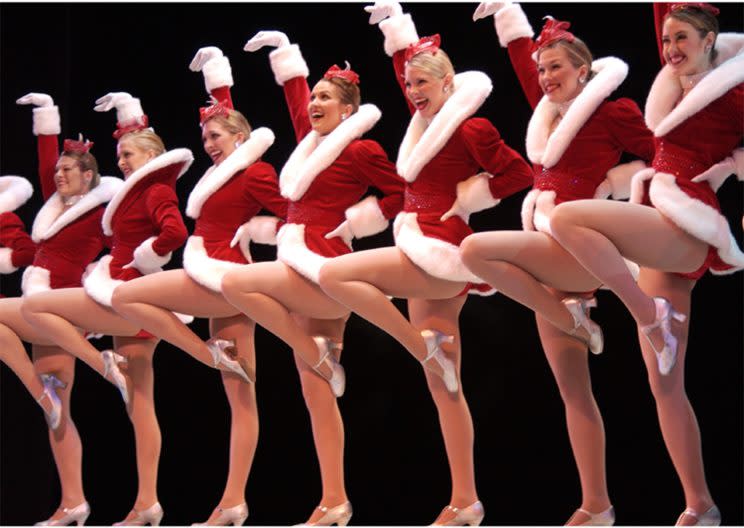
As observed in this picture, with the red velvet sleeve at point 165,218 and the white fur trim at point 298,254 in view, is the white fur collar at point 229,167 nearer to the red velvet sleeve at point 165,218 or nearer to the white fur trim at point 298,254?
the red velvet sleeve at point 165,218

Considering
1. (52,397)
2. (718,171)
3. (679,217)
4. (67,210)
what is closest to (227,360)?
(52,397)

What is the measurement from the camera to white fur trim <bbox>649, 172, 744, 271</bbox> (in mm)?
3686

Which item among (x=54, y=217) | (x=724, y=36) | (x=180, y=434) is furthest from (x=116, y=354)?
(x=724, y=36)

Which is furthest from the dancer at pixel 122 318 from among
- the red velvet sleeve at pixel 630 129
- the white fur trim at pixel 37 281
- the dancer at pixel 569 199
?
the red velvet sleeve at pixel 630 129

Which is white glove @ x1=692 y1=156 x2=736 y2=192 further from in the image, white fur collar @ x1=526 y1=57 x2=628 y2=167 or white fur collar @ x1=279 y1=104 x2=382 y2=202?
white fur collar @ x1=279 y1=104 x2=382 y2=202

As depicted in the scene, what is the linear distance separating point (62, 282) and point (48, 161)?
2.34ft

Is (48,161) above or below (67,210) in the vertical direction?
above

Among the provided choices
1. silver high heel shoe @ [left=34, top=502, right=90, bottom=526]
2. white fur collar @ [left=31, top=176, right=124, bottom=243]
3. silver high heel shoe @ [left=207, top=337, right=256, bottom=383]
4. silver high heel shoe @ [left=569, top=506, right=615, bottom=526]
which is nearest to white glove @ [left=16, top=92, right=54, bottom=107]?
white fur collar @ [left=31, top=176, right=124, bottom=243]

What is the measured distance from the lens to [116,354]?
5.14 m

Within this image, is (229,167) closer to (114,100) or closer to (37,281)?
(114,100)

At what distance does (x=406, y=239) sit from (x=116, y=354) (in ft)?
5.39

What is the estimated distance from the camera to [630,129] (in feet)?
13.1

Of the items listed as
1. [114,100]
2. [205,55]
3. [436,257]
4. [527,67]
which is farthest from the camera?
[114,100]

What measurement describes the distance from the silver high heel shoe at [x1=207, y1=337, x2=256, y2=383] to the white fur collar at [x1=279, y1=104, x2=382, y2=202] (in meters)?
0.70
